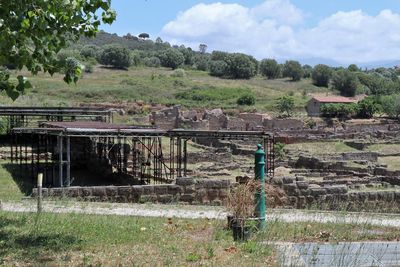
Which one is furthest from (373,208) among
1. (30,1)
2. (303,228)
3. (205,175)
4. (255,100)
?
(255,100)

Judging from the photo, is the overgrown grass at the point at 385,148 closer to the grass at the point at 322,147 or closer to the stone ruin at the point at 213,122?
the grass at the point at 322,147

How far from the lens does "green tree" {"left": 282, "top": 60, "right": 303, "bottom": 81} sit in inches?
5999

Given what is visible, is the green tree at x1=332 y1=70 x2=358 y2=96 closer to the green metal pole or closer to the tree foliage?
the tree foliage

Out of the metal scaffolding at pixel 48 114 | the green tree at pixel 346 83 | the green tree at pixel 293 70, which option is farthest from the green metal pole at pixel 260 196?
the green tree at pixel 293 70

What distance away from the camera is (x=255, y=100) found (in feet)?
357

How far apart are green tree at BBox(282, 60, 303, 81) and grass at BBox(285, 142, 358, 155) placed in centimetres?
9434

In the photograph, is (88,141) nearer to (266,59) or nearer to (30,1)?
(30,1)

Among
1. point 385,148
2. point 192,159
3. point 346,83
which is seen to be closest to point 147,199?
point 192,159

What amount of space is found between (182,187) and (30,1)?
34.2 ft

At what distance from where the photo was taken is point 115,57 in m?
134

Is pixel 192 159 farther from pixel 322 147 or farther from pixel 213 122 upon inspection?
pixel 213 122

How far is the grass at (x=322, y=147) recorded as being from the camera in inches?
2163

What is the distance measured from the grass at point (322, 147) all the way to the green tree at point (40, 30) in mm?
46426

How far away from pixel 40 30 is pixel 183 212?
7.15 m
